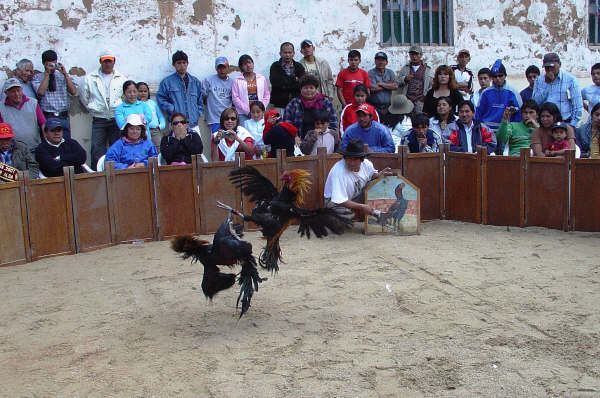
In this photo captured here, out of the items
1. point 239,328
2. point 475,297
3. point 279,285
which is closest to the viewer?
point 239,328

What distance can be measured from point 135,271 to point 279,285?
166 centimetres

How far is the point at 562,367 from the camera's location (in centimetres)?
475

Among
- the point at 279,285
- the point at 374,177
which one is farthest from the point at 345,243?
the point at 279,285

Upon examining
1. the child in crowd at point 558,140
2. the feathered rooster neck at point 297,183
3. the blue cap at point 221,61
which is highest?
the blue cap at point 221,61

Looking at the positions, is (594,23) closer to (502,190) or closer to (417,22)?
(417,22)

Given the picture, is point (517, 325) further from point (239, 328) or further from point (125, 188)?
point (125, 188)

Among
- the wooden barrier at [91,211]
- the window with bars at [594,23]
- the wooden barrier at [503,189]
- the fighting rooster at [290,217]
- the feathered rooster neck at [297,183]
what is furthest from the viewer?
the window with bars at [594,23]

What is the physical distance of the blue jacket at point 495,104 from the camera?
10508 mm

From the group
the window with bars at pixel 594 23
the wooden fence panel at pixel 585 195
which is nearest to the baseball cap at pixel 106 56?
the wooden fence panel at pixel 585 195

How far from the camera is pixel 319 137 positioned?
32.1 feet

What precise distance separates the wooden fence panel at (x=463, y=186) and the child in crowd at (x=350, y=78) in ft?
7.70

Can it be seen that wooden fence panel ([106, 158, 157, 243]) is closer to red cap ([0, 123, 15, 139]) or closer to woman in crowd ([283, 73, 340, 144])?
red cap ([0, 123, 15, 139])

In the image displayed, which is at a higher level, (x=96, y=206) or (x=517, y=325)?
(x=96, y=206)

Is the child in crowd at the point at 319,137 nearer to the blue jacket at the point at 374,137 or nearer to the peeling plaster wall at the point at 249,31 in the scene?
the blue jacket at the point at 374,137
